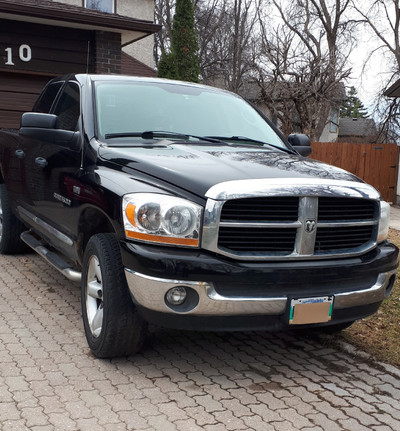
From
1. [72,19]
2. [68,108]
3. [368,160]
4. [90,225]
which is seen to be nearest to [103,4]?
[72,19]

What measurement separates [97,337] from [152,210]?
1.02 metres

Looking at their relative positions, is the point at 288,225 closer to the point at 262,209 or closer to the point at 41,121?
the point at 262,209

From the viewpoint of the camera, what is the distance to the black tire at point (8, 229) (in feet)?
21.7

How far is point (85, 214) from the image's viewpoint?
163 inches

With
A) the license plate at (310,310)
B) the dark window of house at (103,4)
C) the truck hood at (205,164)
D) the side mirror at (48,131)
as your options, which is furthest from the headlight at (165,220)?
the dark window of house at (103,4)

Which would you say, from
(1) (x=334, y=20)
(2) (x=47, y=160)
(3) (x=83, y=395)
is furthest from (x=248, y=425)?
(1) (x=334, y=20)

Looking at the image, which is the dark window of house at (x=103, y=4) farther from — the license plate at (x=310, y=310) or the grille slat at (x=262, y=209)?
the license plate at (x=310, y=310)

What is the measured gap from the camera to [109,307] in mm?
3566

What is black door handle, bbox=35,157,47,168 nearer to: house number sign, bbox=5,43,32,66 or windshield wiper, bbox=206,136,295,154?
windshield wiper, bbox=206,136,295,154

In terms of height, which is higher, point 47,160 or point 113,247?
point 47,160

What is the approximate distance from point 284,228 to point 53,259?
223 centimetres

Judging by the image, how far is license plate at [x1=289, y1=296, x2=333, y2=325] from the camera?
3432mm

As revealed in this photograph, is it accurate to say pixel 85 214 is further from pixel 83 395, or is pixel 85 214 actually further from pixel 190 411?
pixel 190 411

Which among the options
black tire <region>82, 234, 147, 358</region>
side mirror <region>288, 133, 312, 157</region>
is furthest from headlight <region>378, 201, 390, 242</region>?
black tire <region>82, 234, 147, 358</region>
